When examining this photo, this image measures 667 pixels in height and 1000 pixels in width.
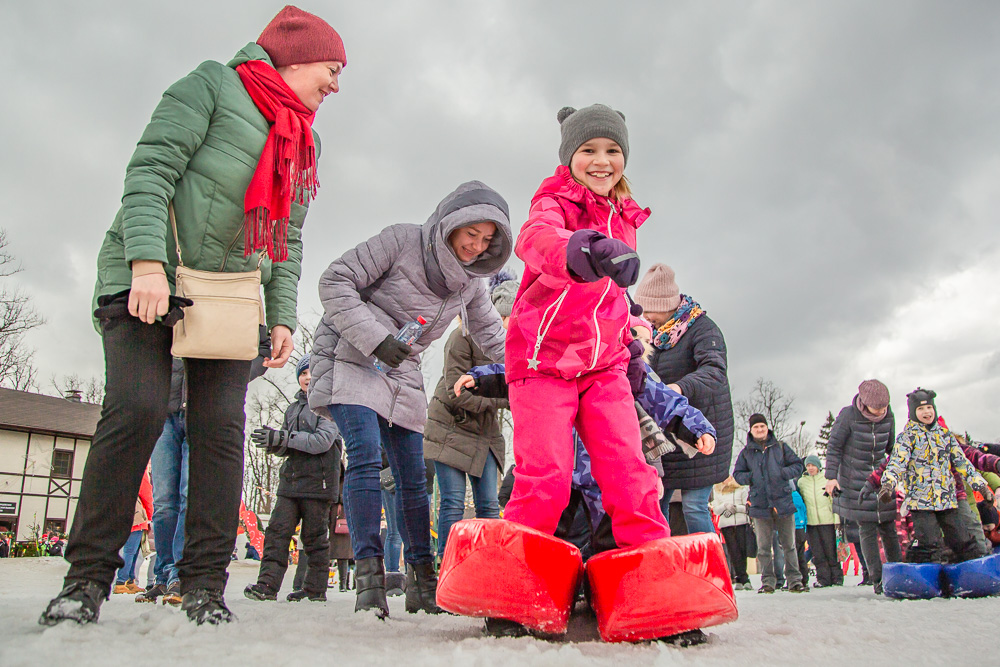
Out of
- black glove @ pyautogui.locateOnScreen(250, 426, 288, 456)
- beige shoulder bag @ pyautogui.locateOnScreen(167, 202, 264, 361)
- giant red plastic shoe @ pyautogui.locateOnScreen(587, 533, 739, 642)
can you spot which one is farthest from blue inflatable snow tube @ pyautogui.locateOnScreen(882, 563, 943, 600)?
beige shoulder bag @ pyautogui.locateOnScreen(167, 202, 264, 361)

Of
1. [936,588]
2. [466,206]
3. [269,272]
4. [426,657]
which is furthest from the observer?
[936,588]

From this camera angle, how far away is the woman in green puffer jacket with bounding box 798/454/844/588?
828 centimetres

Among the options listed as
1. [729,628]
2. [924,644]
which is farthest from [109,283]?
[924,644]

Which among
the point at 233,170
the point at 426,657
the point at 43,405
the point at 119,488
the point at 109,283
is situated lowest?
the point at 426,657

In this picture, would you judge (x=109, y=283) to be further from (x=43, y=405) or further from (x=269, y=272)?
(x=43, y=405)

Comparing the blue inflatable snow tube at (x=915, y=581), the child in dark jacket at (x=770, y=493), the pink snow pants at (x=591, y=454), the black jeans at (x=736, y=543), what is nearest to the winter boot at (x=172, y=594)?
the pink snow pants at (x=591, y=454)

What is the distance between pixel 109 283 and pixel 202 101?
678 millimetres

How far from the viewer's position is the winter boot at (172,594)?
134 inches

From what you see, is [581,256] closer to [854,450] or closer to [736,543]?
[854,450]

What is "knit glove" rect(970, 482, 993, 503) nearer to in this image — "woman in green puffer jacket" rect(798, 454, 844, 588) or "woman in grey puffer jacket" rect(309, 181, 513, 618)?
"woman in green puffer jacket" rect(798, 454, 844, 588)

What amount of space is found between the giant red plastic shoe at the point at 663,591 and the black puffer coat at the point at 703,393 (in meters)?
2.12

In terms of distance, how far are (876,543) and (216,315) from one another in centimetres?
676

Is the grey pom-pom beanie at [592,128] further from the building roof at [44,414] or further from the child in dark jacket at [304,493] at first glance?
the building roof at [44,414]

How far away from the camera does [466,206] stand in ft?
10.4
